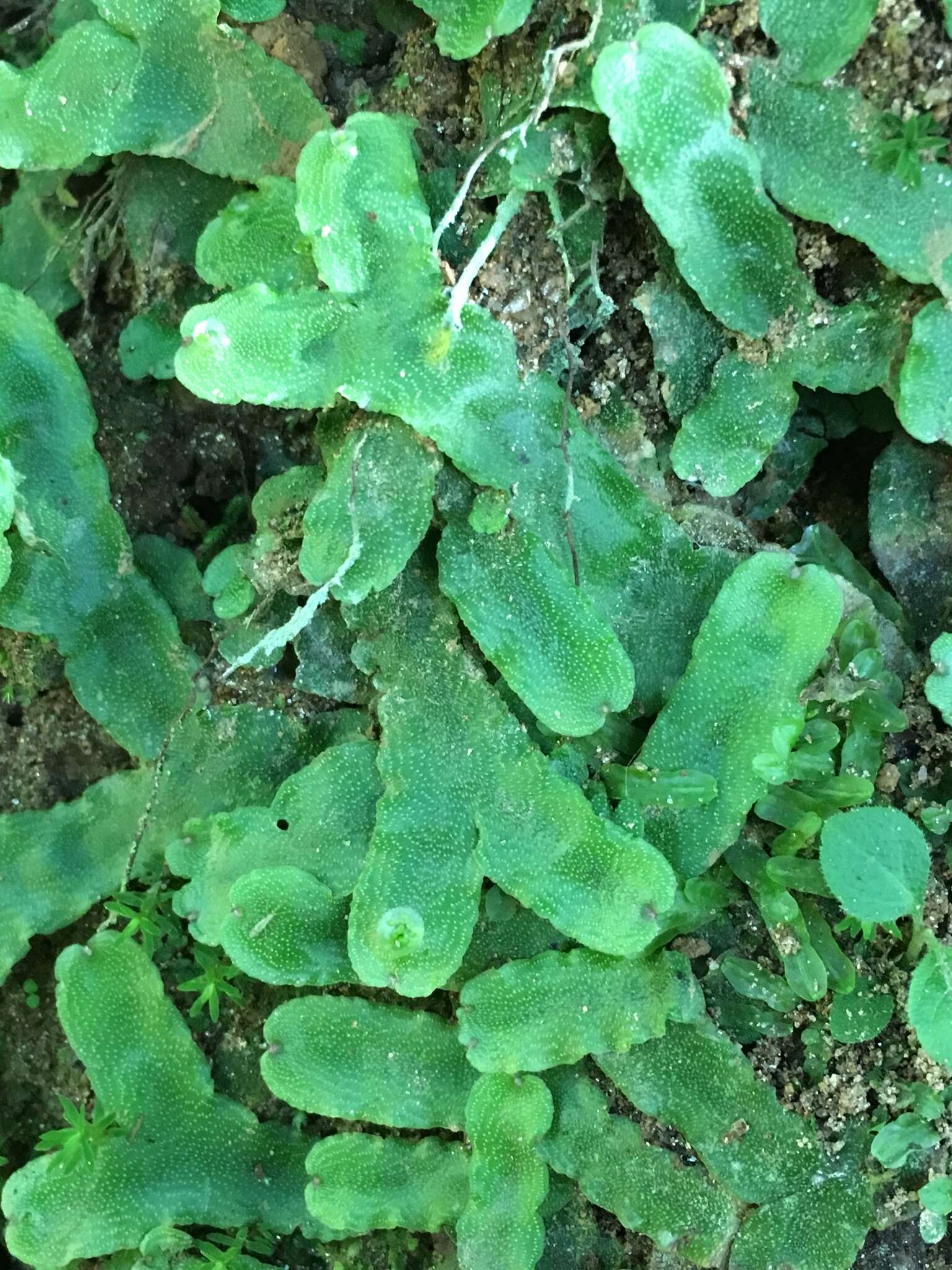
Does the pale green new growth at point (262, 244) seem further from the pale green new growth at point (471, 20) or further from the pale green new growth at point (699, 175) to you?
the pale green new growth at point (699, 175)

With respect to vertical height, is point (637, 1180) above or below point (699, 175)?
below

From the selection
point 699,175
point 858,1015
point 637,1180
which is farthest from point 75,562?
point 858,1015

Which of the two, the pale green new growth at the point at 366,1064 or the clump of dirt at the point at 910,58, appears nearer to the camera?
the clump of dirt at the point at 910,58

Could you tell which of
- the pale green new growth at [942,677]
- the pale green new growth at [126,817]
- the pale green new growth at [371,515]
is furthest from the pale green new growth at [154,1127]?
the pale green new growth at [942,677]

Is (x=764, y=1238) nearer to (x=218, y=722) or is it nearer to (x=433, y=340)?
(x=218, y=722)

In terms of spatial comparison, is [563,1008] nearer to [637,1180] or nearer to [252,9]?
[637,1180]

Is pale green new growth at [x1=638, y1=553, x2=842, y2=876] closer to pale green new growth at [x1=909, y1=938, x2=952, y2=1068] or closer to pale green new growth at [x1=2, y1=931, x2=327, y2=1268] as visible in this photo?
pale green new growth at [x1=909, y1=938, x2=952, y2=1068]
